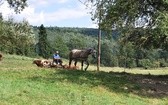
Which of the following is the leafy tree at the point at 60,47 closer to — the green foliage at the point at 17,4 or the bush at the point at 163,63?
the bush at the point at 163,63

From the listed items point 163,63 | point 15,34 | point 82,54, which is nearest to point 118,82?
point 82,54

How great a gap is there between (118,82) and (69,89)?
487cm

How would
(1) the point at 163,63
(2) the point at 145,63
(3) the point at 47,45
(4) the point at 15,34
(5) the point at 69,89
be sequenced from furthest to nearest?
(1) the point at 163,63 < (3) the point at 47,45 < (2) the point at 145,63 < (4) the point at 15,34 < (5) the point at 69,89

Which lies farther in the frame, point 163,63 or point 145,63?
point 163,63

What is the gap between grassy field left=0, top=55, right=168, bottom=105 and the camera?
1827 cm

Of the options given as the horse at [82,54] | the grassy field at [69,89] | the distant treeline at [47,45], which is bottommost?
the grassy field at [69,89]

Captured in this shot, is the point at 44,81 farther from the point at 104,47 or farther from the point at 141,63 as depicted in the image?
the point at 104,47

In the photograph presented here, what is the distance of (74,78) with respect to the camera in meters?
24.7

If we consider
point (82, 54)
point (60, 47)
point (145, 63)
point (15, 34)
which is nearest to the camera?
point (82, 54)

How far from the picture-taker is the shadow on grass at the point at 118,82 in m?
23.4

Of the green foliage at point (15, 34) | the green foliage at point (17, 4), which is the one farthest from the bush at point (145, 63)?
the green foliage at point (17, 4)

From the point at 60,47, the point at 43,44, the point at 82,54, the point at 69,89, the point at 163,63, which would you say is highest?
the point at 60,47

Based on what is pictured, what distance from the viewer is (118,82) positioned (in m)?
25.1

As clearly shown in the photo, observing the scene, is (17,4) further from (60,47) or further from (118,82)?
(60,47)
